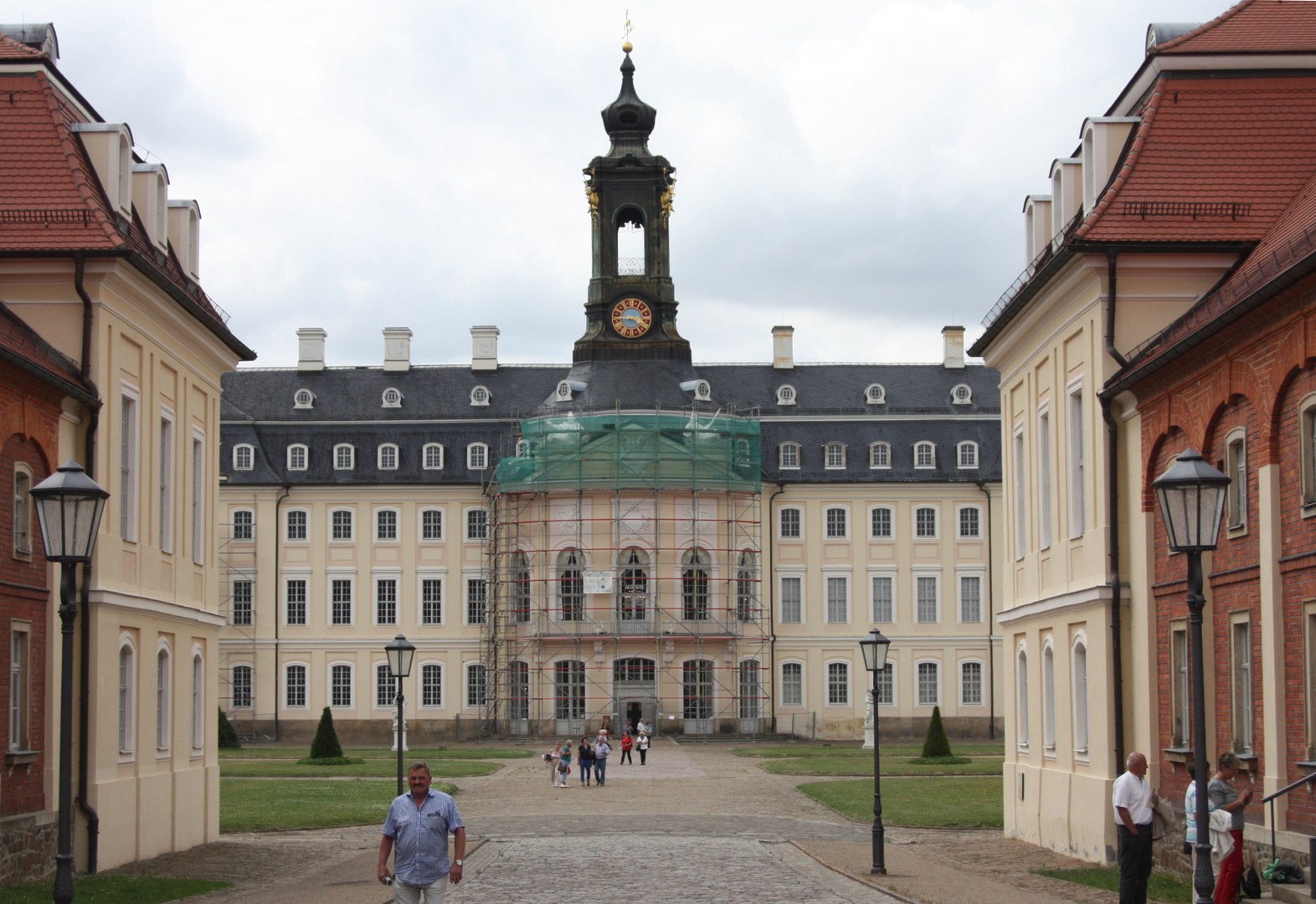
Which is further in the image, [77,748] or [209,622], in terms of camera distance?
[209,622]

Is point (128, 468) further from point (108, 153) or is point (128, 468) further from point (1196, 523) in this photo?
point (1196, 523)

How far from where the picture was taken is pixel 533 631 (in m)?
65.9

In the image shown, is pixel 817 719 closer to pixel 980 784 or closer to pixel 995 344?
pixel 980 784

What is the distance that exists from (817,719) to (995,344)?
41289 millimetres

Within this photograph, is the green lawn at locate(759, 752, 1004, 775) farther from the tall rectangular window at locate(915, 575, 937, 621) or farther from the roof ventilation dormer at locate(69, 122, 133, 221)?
the roof ventilation dormer at locate(69, 122, 133, 221)

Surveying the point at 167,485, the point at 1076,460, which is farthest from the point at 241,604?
the point at 1076,460

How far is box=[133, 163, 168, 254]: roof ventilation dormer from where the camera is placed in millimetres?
25766

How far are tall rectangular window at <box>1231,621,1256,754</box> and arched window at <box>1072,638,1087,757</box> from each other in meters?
5.22

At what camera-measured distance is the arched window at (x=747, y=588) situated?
67438mm

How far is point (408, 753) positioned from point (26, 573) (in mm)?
41333

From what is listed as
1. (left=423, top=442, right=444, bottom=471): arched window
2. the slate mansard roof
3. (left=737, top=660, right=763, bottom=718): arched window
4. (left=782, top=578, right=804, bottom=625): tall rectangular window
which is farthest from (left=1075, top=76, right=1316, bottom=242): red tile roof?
(left=423, top=442, right=444, bottom=471): arched window

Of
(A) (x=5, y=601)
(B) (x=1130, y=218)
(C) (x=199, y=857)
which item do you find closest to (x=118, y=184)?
(A) (x=5, y=601)

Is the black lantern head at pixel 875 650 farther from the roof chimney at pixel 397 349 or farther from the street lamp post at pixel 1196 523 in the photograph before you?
the roof chimney at pixel 397 349

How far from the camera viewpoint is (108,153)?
2380cm
